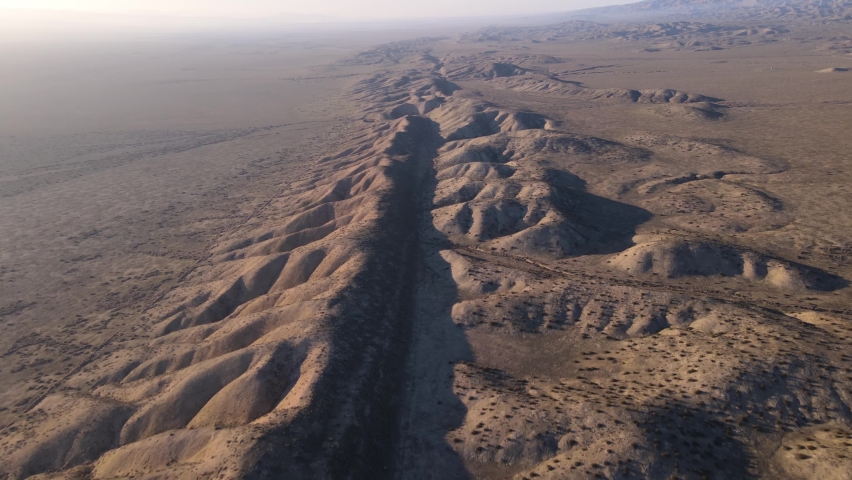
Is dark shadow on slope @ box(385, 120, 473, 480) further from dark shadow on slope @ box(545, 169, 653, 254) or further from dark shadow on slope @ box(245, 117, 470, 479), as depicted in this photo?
dark shadow on slope @ box(545, 169, 653, 254)

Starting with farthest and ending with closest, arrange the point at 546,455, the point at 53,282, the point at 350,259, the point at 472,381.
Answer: the point at 53,282
the point at 350,259
the point at 472,381
the point at 546,455

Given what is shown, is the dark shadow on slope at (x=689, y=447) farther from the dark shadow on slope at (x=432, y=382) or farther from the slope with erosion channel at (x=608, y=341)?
the dark shadow on slope at (x=432, y=382)

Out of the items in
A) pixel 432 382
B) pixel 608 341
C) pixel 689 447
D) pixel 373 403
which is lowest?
pixel 432 382

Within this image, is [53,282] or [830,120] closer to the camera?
[53,282]

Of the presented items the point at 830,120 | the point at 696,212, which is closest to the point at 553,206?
the point at 696,212

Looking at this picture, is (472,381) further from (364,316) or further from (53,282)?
(53,282)

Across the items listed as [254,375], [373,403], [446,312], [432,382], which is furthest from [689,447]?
[254,375]

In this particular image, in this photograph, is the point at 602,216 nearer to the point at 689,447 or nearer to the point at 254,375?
the point at 689,447
